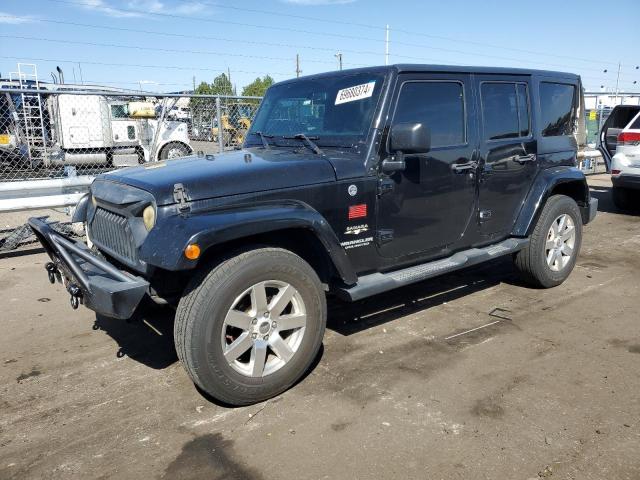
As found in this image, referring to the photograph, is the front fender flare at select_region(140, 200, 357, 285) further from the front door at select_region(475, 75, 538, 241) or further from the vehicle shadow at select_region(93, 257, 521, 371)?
the front door at select_region(475, 75, 538, 241)

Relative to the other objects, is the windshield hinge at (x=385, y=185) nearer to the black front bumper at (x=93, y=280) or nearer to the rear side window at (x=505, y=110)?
the rear side window at (x=505, y=110)

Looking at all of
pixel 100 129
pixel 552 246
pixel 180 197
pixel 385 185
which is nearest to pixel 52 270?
pixel 180 197

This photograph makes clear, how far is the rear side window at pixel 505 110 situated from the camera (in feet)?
14.6

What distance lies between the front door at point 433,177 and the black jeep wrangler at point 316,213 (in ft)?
0.04

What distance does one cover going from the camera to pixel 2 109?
13.6 m

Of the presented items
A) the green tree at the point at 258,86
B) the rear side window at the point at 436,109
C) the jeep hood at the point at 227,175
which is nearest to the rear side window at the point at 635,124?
the rear side window at the point at 436,109

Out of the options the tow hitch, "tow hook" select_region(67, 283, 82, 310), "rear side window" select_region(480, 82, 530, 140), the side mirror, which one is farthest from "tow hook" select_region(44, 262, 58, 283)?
"rear side window" select_region(480, 82, 530, 140)

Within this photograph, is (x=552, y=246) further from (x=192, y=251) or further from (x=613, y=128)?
(x=613, y=128)

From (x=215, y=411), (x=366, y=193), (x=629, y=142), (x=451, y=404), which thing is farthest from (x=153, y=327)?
(x=629, y=142)

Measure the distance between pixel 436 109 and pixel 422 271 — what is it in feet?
4.16

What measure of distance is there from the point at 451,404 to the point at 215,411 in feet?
4.63

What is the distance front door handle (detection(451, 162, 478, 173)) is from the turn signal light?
2268 mm

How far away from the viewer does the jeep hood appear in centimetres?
297

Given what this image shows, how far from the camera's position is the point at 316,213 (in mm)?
3260
